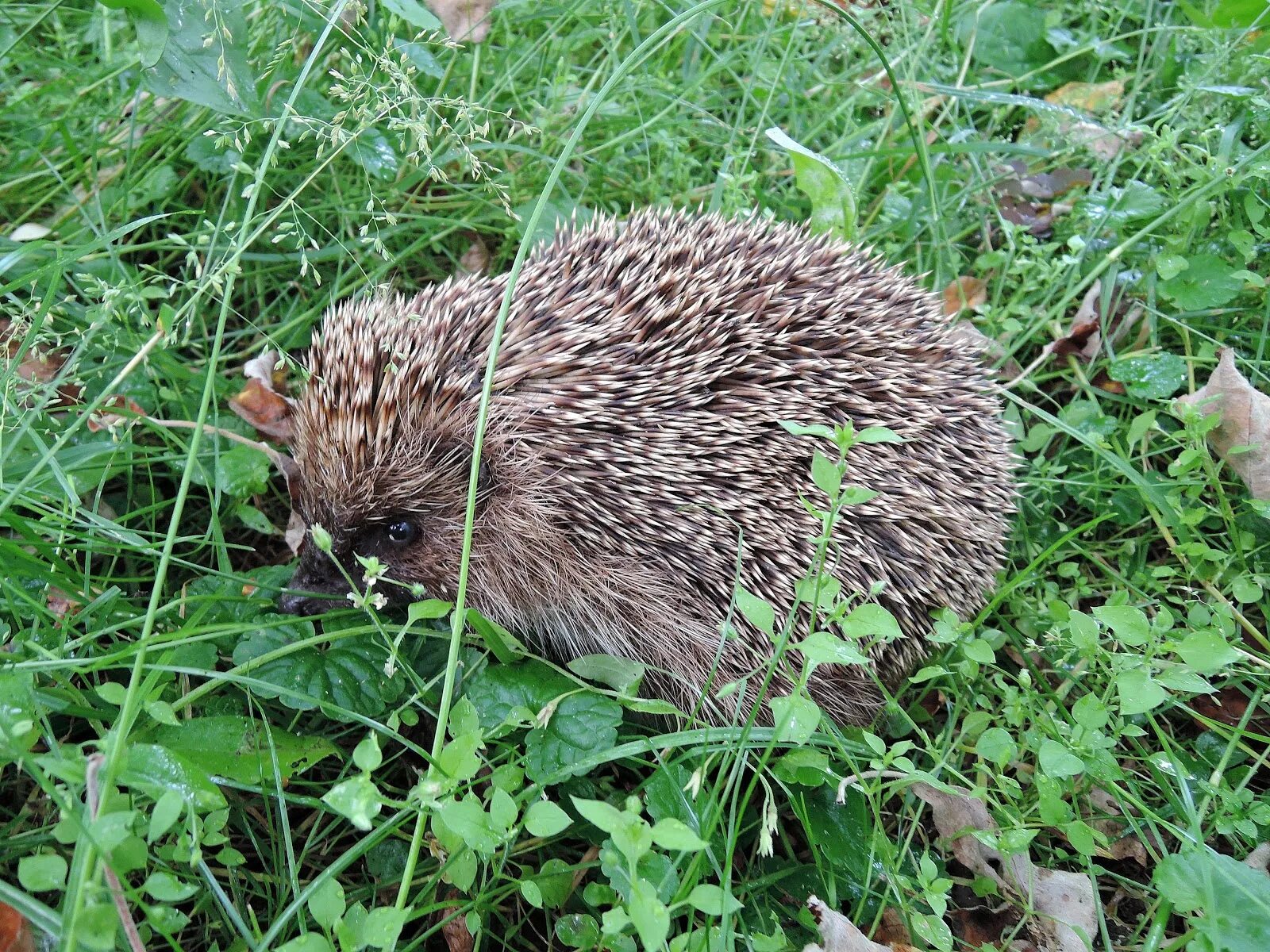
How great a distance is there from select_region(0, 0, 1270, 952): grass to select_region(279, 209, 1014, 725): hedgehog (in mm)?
242

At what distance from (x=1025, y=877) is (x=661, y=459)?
1.68 meters

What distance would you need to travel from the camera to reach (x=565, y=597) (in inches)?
133

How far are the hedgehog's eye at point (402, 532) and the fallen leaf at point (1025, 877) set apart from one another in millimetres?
1835

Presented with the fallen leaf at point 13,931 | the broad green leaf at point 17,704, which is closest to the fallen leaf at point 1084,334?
the broad green leaf at point 17,704

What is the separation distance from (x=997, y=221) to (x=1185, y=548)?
2048mm

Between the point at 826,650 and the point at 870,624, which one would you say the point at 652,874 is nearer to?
the point at 826,650

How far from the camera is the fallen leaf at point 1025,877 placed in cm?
276

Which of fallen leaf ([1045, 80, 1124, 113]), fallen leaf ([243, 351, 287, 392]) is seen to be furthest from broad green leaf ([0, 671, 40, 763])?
fallen leaf ([1045, 80, 1124, 113])

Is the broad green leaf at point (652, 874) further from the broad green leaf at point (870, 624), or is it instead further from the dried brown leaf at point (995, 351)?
the dried brown leaf at point (995, 351)

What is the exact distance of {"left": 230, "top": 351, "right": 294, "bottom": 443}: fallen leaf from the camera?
12.7 feet

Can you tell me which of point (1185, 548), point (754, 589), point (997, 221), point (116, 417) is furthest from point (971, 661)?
point (116, 417)

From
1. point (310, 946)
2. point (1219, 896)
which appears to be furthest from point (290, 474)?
point (1219, 896)

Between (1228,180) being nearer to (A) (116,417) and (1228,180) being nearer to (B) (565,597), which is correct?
(B) (565,597)

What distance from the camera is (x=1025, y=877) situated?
2922 mm
